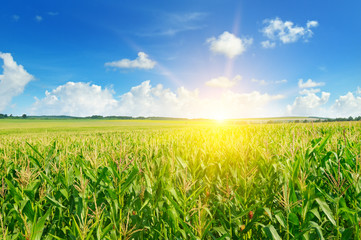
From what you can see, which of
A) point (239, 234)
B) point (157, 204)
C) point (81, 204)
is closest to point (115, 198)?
point (81, 204)

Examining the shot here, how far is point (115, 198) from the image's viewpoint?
1684 millimetres

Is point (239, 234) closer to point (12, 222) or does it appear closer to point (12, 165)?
point (12, 222)

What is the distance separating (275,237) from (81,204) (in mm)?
1441

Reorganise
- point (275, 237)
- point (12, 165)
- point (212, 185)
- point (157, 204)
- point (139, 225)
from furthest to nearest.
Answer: point (12, 165)
point (212, 185)
point (157, 204)
point (139, 225)
point (275, 237)

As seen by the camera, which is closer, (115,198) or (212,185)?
(115,198)

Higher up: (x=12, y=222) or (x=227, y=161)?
(x=227, y=161)

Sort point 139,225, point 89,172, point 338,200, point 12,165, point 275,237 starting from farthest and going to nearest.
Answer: point 12,165 < point 89,172 < point 139,225 < point 338,200 < point 275,237

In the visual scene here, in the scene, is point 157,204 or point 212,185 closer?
point 157,204

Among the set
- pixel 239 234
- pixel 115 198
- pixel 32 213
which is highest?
pixel 115 198

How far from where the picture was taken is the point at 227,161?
11.1ft

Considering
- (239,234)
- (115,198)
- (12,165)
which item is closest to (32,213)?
(115,198)

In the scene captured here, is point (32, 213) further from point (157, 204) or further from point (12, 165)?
point (12, 165)

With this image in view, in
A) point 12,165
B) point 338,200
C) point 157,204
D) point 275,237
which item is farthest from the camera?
point 12,165

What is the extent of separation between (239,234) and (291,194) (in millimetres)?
578
